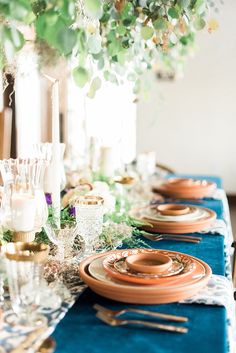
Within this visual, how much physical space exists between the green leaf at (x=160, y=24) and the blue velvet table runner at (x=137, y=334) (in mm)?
1047

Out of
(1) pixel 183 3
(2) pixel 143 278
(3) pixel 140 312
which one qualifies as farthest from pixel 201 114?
(3) pixel 140 312

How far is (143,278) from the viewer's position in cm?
122

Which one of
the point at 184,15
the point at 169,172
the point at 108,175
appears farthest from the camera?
the point at 169,172

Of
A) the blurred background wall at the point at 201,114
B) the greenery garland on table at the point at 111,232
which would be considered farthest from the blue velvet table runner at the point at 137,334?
the blurred background wall at the point at 201,114

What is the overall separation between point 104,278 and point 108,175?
130cm

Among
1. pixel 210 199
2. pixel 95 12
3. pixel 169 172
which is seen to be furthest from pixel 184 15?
pixel 169 172

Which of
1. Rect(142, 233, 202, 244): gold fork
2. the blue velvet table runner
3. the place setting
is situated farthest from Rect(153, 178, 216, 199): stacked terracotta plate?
the blue velvet table runner

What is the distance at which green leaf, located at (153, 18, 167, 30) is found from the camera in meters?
1.87

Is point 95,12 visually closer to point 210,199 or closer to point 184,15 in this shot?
point 184,15

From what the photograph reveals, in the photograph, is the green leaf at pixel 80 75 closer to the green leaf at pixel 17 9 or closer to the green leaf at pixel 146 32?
the green leaf at pixel 17 9

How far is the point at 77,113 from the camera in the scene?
4.07 meters

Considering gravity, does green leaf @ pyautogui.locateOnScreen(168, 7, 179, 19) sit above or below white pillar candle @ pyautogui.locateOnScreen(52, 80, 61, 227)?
above

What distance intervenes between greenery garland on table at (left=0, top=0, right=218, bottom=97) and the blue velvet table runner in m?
0.58

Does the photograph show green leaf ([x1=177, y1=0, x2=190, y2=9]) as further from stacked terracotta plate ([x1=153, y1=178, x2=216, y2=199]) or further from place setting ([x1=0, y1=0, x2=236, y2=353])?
stacked terracotta plate ([x1=153, y1=178, x2=216, y2=199])
